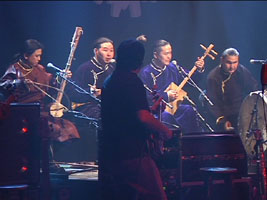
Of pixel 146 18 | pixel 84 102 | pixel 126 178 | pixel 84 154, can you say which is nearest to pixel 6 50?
pixel 84 102

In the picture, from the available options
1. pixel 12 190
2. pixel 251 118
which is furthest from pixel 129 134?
pixel 251 118

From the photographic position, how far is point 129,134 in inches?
193

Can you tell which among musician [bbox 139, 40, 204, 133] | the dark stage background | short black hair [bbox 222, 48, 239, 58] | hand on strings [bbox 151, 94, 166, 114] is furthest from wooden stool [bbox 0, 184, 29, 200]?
short black hair [bbox 222, 48, 239, 58]

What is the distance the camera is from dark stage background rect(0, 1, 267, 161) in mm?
9227

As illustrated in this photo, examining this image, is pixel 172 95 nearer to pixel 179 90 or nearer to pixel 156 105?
pixel 179 90

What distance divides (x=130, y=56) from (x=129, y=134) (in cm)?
68

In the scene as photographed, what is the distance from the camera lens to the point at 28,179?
20.7ft

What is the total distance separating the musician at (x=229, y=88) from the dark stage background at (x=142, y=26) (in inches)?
10.3

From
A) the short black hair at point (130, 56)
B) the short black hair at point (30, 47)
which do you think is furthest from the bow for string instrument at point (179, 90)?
the short black hair at point (130, 56)

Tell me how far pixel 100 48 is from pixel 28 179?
3849mm

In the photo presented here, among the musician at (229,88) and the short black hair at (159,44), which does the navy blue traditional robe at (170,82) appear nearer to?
the short black hair at (159,44)

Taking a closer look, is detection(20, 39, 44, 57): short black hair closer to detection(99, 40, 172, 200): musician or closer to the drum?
the drum

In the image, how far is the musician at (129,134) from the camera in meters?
4.84

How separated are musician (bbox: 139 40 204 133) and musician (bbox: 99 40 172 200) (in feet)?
14.7
